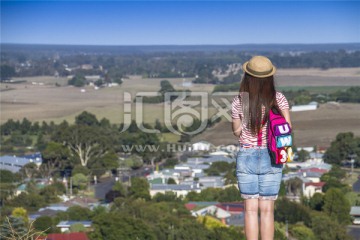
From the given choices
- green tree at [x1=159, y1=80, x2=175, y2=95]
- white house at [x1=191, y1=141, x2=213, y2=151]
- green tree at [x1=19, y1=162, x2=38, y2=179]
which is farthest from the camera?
green tree at [x1=159, y1=80, x2=175, y2=95]

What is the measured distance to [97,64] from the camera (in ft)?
205

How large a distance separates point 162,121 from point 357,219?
11851mm

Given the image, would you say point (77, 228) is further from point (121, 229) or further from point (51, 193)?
point (51, 193)

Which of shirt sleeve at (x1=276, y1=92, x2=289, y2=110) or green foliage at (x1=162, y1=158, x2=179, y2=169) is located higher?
shirt sleeve at (x1=276, y1=92, x2=289, y2=110)

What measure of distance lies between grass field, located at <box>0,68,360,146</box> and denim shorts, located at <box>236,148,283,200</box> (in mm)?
17253

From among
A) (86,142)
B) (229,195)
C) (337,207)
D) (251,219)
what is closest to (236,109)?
(251,219)

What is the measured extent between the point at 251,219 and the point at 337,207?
9819 mm

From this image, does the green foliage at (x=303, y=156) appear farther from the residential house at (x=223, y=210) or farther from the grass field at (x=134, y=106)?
the residential house at (x=223, y=210)

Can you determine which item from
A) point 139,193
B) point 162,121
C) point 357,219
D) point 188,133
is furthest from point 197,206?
point 162,121

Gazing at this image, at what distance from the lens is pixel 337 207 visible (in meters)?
12.3

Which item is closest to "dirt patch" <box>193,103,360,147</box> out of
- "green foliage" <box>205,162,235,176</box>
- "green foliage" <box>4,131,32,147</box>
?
"green foliage" <box>205,162,235,176</box>

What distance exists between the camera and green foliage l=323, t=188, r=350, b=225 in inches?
466

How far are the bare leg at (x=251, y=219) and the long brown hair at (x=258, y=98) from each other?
0.24 m

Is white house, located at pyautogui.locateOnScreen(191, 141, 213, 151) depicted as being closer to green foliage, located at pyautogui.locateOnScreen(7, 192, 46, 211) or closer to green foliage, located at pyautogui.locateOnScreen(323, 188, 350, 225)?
green foliage, located at pyautogui.locateOnScreen(7, 192, 46, 211)
